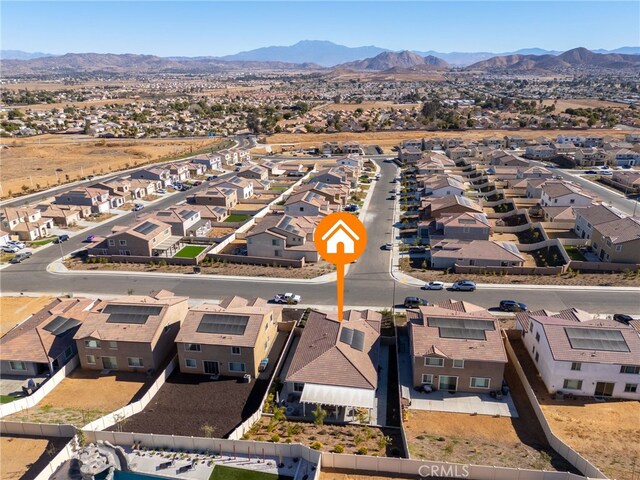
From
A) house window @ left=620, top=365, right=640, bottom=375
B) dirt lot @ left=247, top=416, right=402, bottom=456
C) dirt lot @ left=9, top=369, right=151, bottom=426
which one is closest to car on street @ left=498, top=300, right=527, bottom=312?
house window @ left=620, top=365, right=640, bottom=375

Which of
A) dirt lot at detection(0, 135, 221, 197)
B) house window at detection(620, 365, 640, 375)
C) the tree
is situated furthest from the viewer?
dirt lot at detection(0, 135, 221, 197)

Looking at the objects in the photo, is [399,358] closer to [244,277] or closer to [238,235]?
[244,277]

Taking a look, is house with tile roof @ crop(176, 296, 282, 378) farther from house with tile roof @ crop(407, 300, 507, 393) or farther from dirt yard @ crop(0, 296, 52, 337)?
dirt yard @ crop(0, 296, 52, 337)

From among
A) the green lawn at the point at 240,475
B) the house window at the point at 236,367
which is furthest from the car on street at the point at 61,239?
the green lawn at the point at 240,475

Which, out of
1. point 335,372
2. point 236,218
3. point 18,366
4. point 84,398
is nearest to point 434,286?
point 335,372

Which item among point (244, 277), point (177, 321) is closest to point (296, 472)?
point (177, 321)
